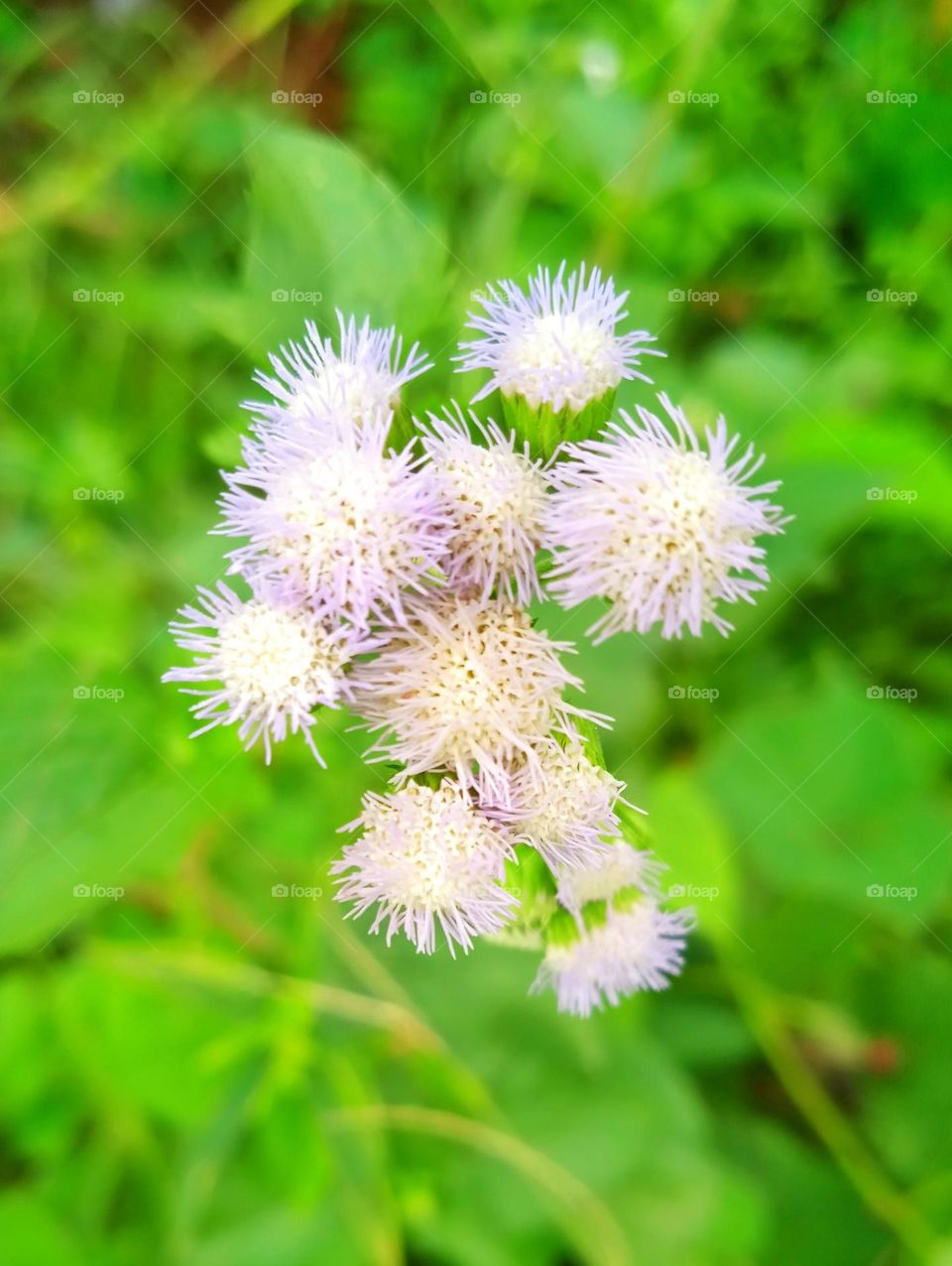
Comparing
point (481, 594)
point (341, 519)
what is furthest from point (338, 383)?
point (481, 594)

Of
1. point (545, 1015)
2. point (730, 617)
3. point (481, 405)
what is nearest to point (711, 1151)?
point (545, 1015)

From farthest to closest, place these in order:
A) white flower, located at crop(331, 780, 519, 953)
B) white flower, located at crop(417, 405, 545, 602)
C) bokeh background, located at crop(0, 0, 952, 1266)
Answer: bokeh background, located at crop(0, 0, 952, 1266) → white flower, located at crop(417, 405, 545, 602) → white flower, located at crop(331, 780, 519, 953)

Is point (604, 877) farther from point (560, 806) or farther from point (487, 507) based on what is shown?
point (487, 507)

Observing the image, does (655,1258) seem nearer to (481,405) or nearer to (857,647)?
(857,647)

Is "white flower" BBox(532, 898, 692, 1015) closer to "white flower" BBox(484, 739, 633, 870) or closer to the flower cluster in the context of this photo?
the flower cluster

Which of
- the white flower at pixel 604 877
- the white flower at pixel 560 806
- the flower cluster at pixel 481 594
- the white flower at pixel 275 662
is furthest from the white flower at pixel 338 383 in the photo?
the white flower at pixel 604 877

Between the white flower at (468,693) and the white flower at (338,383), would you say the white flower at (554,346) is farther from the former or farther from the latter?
the white flower at (468,693)

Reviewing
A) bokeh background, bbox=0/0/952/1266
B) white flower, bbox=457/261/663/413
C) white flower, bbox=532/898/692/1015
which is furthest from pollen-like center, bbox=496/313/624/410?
white flower, bbox=532/898/692/1015
